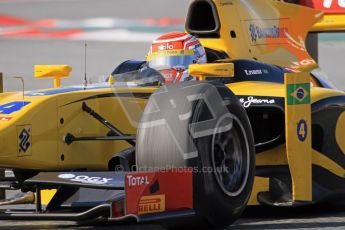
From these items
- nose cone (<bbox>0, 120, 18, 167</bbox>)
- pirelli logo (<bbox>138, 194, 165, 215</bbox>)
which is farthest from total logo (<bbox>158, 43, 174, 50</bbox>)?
pirelli logo (<bbox>138, 194, 165, 215</bbox>)

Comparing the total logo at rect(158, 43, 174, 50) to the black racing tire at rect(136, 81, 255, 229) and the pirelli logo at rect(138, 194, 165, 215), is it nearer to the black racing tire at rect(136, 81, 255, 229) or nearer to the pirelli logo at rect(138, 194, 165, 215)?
the black racing tire at rect(136, 81, 255, 229)

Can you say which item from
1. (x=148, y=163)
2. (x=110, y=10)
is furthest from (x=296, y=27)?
(x=110, y=10)

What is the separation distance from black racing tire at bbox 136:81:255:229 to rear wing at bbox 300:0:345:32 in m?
4.60

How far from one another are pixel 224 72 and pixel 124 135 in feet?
2.71

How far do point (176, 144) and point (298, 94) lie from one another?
119 cm

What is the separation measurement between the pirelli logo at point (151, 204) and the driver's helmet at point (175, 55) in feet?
6.90

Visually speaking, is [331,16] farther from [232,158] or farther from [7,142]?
[7,142]

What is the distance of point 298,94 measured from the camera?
223 inches

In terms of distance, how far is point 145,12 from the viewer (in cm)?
1717

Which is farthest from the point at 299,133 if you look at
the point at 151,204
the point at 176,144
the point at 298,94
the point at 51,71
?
the point at 51,71

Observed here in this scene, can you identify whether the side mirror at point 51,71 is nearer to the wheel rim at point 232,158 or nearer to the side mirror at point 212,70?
the side mirror at point 212,70

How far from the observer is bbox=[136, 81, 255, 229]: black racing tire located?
4.84 metres

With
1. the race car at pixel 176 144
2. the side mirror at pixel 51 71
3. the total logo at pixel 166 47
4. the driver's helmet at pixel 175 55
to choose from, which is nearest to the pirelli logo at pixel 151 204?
the race car at pixel 176 144

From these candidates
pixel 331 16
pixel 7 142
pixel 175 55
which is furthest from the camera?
pixel 331 16
